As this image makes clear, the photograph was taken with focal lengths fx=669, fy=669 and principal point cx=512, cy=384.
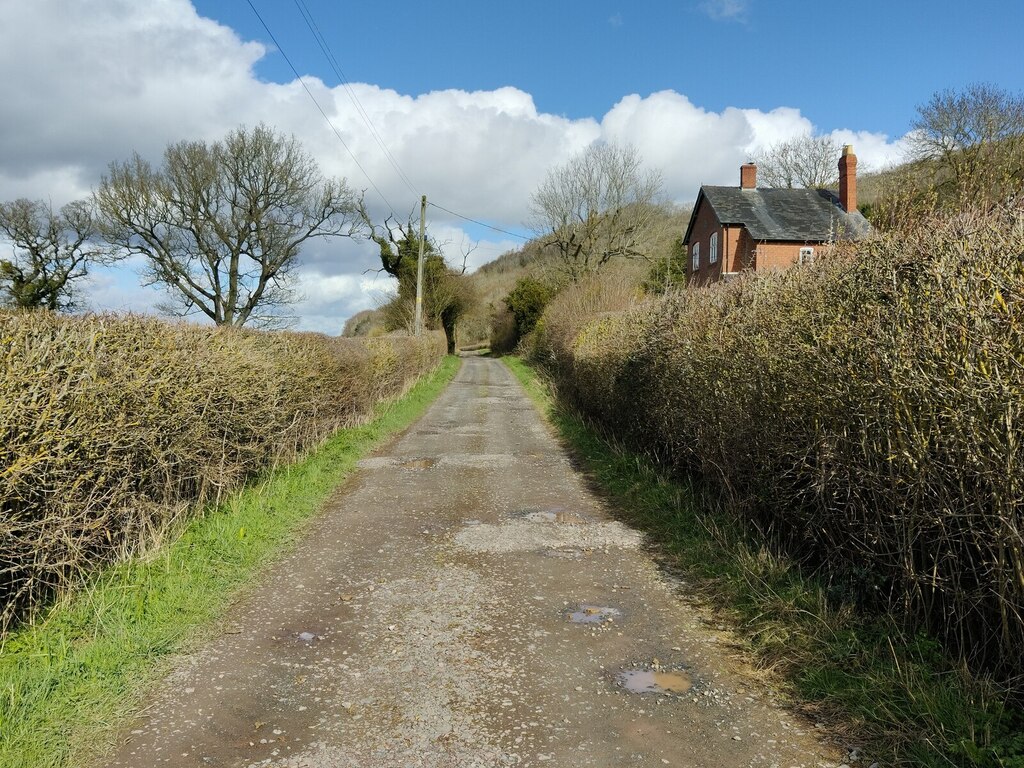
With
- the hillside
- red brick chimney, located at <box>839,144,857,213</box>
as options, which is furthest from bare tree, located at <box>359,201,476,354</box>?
red brick chimney, located at <box>839,144,857,213</box>

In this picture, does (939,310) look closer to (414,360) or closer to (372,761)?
(372,761)

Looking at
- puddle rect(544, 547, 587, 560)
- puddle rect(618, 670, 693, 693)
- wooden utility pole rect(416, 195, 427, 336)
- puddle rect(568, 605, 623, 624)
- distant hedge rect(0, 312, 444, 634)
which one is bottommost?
puddle rect(618, 670, 693, 693)

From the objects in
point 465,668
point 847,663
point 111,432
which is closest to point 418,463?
point 111,432

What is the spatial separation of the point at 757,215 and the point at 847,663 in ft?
118

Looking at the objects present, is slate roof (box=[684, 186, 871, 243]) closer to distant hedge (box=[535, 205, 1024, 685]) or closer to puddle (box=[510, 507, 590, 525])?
puddle (box=[510, 507, 590, 525])

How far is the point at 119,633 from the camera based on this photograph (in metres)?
4.10

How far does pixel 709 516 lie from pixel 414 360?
754 inches

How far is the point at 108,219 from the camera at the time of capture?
3203cm

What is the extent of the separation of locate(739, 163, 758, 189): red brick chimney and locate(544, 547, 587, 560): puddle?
37.2 m

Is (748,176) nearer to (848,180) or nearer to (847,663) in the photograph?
(848,180)

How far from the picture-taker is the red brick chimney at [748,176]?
38.6m

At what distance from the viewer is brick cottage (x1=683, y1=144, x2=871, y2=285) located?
1307 inches

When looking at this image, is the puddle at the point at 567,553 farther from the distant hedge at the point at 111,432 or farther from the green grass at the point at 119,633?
the distant hedge at the point at 111,432

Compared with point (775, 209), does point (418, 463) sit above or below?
below
